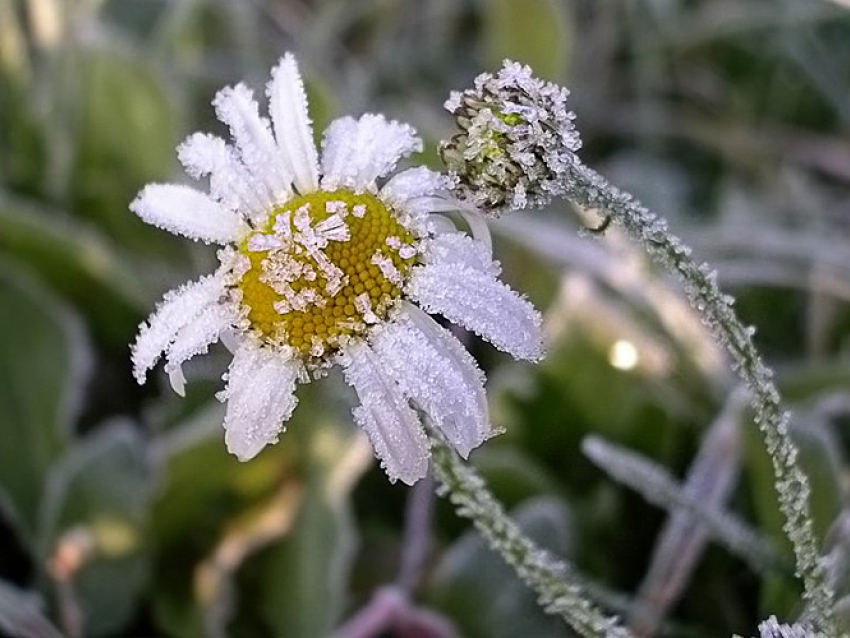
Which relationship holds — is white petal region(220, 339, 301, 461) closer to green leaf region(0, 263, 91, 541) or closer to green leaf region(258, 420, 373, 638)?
green leaf region(258, 420, 373, 638)

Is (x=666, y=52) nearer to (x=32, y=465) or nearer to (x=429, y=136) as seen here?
(x=429, y=136)

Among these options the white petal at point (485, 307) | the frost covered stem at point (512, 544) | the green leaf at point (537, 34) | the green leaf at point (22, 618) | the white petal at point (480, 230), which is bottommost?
the green leaf at point (22, 618)

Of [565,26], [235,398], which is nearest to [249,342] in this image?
[235,398]

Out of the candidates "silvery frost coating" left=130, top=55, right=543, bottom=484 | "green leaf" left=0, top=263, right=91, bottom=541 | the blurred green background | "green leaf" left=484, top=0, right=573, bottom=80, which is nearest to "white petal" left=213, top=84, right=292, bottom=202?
"silvery frost coating" left=130, top=55, right=543, bottom=484

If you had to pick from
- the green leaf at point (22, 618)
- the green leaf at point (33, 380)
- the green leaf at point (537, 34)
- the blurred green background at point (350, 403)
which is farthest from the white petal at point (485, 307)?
the green leaf at point (537, 34)

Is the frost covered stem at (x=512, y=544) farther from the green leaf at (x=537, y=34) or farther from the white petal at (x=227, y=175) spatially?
the green leaf at (x=537, y=34)

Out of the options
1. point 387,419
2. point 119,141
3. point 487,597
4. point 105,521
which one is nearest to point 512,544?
point 387,419
